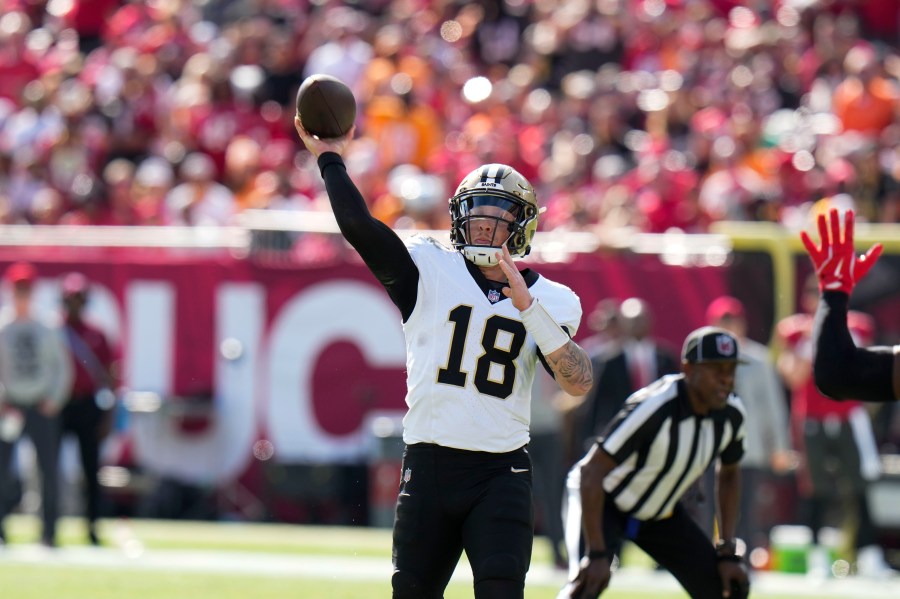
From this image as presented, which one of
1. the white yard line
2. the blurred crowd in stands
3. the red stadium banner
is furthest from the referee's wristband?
the red stadium banner

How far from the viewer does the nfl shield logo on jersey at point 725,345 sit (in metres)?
7.41

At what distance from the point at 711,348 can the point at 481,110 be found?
8967 millimetres

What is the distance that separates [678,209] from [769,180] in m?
0.85

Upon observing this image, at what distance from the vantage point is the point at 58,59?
19188 millimetres

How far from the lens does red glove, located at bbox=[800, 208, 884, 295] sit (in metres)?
5.46

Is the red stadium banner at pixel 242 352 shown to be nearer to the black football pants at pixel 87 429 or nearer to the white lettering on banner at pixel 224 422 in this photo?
the white lettering on banner at pixel 224 422

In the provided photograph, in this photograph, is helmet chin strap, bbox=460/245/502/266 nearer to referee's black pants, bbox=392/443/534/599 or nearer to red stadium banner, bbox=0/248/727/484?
referee's black pants, bbox=392/443/534/599

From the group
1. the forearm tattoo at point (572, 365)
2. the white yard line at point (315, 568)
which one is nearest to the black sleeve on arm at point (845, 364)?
the forearm tattoo at point (572, 365)

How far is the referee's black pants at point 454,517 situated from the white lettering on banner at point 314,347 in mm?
8172

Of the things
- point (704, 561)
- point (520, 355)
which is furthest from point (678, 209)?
point (520, 355)

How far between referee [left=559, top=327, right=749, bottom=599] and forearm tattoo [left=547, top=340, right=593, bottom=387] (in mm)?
1392

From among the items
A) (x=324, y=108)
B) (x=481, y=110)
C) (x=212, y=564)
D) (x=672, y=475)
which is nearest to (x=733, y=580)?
(x=672, y=475)

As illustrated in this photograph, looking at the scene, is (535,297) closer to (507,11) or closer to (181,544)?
(181,544)

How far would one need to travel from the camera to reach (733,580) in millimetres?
6945
